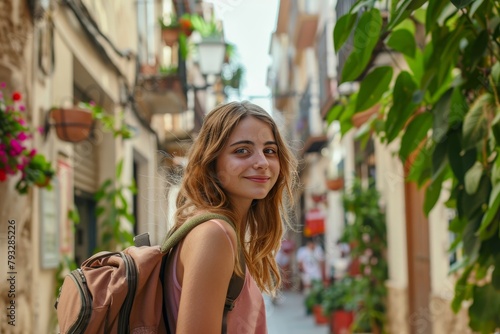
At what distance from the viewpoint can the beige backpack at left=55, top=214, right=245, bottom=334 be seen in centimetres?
176

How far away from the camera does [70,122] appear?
5727 millimetres

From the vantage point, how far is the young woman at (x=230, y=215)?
1718mm

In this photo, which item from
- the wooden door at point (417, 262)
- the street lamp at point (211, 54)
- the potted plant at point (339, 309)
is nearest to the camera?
the wooden door at point (417, 262)

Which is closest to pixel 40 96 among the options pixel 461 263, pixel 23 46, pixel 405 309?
pixel 23 46

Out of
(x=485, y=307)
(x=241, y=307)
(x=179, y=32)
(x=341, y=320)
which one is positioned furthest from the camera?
(x=179, y=32)

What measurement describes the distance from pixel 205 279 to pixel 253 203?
1.73ft

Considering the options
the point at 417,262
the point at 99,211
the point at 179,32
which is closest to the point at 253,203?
the point at 99,211

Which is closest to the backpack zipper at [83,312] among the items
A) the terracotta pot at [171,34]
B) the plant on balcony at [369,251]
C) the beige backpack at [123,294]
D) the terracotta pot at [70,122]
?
the beige backpack at [123,294]

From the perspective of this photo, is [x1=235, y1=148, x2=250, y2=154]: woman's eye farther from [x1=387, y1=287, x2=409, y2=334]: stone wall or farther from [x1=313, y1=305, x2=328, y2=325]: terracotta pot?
[x1=313, y1=305, x2=328, y2=325]: terracotta pot

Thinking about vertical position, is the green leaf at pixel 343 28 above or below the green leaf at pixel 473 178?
above

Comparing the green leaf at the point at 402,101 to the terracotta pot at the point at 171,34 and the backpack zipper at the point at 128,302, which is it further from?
the terracotta pot at the point at 171,34

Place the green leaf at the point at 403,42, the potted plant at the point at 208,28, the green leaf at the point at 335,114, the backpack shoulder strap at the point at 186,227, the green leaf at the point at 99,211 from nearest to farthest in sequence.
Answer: the backpack shoulder strap at the point at 186,227 < the green leaf at the point at 403,42 < the green leaf at the point at 335,114 < the green leaf at the point at 99,211 < the potted plant at the point at 208,28

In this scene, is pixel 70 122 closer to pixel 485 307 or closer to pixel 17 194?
pixel 17 194

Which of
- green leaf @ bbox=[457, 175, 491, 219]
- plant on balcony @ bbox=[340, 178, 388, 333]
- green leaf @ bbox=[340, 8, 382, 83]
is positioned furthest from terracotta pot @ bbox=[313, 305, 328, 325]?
green leaf @ bbox=[340, 8, 382, 83]
